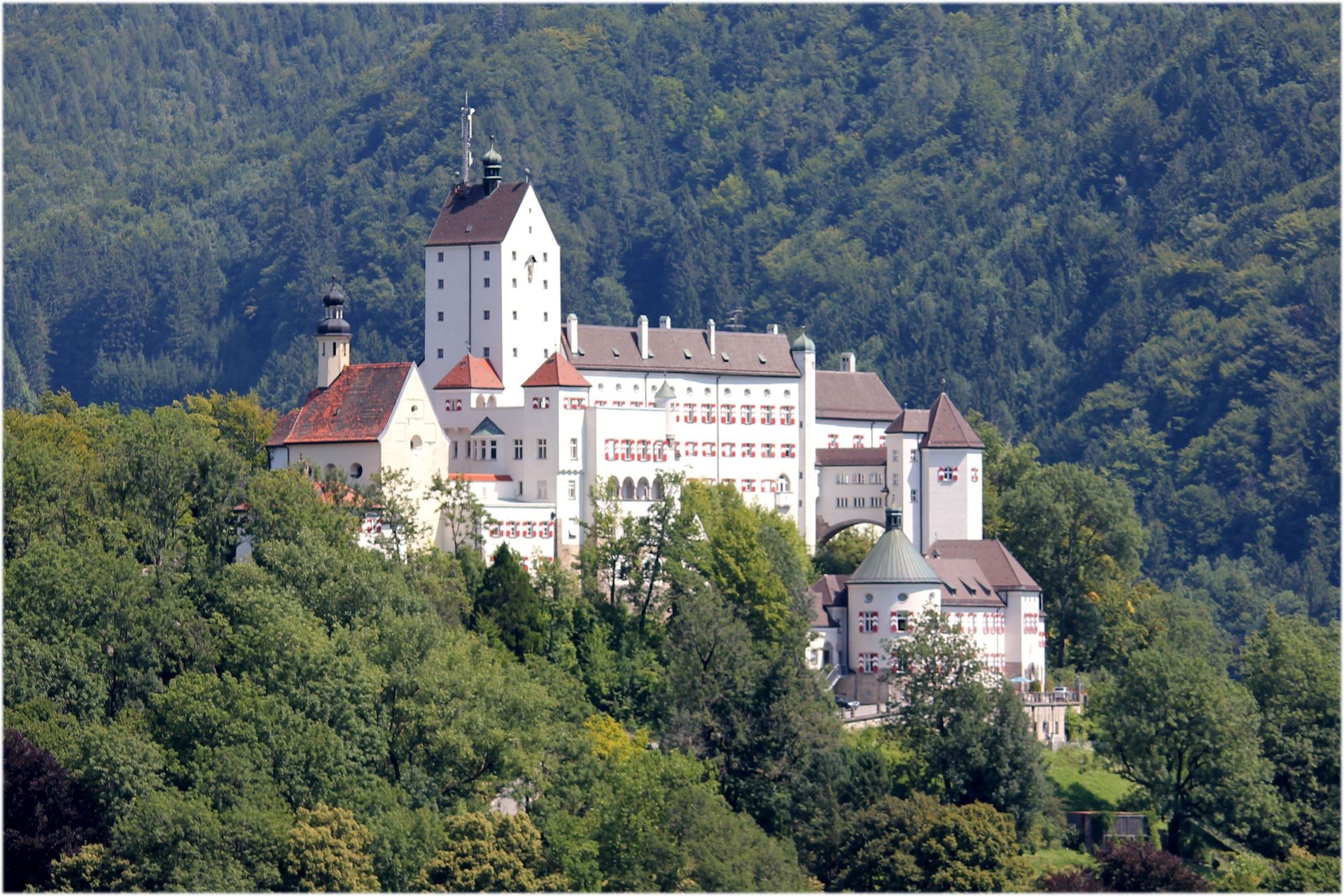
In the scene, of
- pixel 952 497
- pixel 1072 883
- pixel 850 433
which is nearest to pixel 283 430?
pixel 850 433

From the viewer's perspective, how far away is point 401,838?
71.8 metres

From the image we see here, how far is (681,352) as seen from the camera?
99688 millimetres

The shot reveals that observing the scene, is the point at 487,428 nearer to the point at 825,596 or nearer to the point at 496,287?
the point at 496,287

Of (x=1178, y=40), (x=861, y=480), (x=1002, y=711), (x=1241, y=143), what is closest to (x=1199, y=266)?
(x=1241, y=143)

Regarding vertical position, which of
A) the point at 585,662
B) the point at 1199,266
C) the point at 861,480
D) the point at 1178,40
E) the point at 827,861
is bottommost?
the point at 827,861

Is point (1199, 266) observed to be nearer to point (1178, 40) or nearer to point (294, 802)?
point (1178, 40)

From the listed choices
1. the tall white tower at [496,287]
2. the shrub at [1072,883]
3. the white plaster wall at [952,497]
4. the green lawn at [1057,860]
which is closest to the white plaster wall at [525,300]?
the tall white tower at [496,287]

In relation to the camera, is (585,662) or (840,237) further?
(840,237)

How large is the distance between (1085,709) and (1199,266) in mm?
86837

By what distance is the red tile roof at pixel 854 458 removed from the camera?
102m

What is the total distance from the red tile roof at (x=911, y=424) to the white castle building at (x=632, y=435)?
0.08 meters

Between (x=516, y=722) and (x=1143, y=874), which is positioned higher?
(x=516, y=722)

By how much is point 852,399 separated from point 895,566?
1557 cm

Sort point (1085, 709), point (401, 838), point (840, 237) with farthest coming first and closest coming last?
point (840, 237)
point (1085, 709)
point (401, 838)
